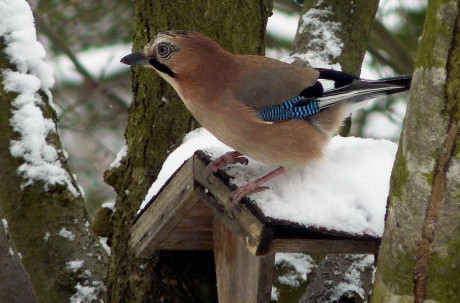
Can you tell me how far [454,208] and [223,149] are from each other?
1515mm

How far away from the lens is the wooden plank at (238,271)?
3.06 metres

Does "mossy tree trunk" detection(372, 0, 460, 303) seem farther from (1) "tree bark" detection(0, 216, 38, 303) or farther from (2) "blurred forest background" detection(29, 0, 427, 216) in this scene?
(2) "blurred forest background" detection(29, 0, 427, 216)

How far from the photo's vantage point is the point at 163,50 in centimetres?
342

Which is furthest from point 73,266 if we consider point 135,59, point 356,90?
point 356,90

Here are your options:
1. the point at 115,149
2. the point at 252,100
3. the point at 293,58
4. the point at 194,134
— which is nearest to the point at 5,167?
the point at 194,134

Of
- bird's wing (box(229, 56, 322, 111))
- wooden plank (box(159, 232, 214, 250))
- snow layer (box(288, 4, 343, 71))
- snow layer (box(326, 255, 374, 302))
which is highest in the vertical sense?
snow layer (box(288, 4, 343, 71))

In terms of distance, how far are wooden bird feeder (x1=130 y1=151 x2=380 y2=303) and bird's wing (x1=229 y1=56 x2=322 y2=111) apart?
365mm

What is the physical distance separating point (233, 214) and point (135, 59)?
86cm

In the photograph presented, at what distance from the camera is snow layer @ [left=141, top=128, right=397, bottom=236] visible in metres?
2.80

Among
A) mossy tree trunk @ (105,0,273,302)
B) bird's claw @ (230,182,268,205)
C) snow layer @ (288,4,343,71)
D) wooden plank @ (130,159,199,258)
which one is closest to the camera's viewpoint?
bird's claw @ (230,182,268,205)

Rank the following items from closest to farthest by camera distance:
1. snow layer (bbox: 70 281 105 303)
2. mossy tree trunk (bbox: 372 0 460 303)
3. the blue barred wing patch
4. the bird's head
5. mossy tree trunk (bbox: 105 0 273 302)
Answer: mossy tree trunk (bbox: 372 0 460 303) < the blue barred wing patch < the bird's head < mossy tree trunk (bbox: 105 0 273 302) < snow layer (bbox: 70 281 105 303)

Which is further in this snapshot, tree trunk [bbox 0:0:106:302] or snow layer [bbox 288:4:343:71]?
snow layer [bbox 288:4:343:71]

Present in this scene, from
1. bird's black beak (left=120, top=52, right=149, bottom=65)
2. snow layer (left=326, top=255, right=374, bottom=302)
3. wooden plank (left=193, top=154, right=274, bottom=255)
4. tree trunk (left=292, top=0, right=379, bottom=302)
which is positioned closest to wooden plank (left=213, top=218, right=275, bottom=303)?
wooden plank (left=193, top=154, right=274, bottom=255)

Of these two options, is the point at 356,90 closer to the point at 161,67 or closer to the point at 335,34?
the point at 161,67
